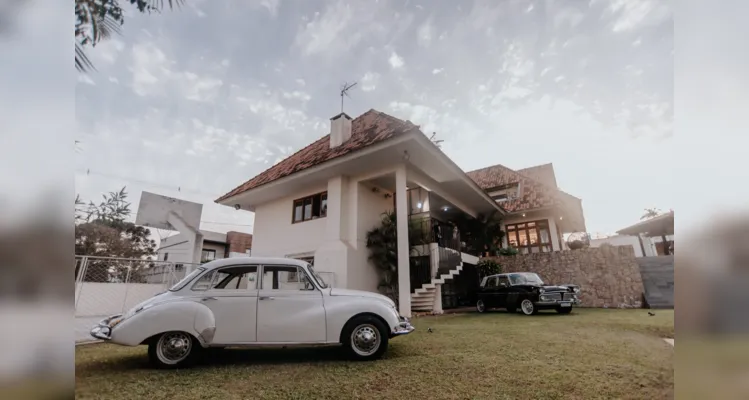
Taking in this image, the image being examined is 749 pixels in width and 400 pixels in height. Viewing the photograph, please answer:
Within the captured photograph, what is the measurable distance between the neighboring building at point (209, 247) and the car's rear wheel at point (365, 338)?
1353 millimetres

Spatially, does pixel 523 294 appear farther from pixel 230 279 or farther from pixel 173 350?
pixel 173 350

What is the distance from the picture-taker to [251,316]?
274cm

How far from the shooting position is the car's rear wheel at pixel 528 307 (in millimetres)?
6961

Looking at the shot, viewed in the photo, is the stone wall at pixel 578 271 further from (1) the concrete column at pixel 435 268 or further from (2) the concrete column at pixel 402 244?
(2) the concrete column at pixel 402 244

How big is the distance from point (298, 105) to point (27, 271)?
144 centimetres

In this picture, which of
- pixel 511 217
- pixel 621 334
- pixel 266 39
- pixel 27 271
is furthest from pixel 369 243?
pixel 27 271

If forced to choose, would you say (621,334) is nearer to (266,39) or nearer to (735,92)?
(735,92)

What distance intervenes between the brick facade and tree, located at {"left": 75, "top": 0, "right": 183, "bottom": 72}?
1.85m

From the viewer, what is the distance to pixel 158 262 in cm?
205

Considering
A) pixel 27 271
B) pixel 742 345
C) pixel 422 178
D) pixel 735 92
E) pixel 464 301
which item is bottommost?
pixel 464 301

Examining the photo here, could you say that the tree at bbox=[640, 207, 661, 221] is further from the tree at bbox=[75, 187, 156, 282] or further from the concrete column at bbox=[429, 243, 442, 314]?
the concrete column at bbox=[429, 243, 442, 314]

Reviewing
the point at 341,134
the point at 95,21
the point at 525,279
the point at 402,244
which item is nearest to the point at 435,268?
the point at 402,244

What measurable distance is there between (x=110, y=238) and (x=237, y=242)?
154 centimetres

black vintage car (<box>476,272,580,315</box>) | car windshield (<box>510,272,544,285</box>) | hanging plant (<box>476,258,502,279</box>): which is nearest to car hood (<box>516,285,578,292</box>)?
black vintage car (<box>476,272,580,315</box>)
